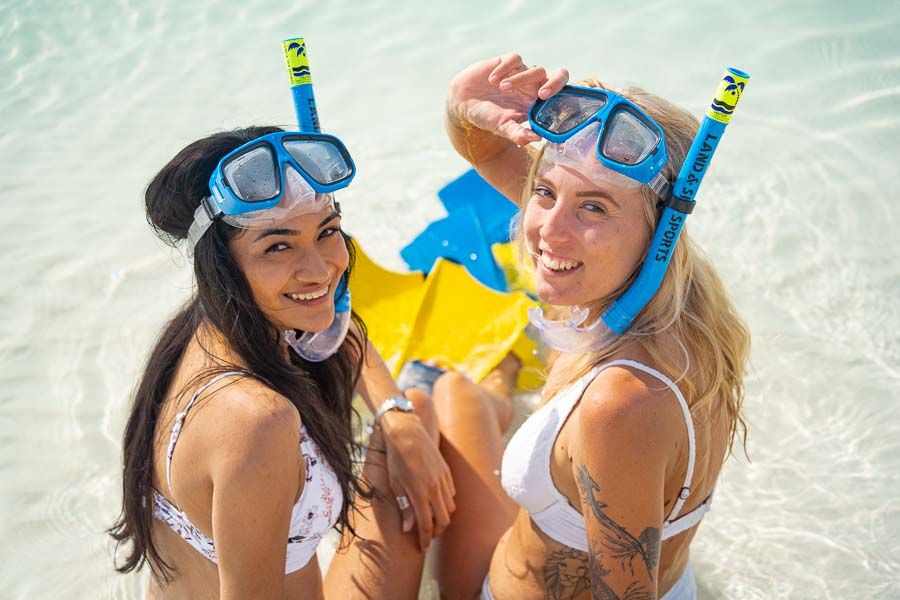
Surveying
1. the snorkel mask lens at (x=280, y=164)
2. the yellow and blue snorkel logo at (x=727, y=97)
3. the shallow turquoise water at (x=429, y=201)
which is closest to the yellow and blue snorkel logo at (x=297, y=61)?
the snorkel mask lens at (x=280, y=164)

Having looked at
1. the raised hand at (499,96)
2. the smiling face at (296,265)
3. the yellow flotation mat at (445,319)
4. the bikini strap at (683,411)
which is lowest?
the yellow flotation mat at (445,319)

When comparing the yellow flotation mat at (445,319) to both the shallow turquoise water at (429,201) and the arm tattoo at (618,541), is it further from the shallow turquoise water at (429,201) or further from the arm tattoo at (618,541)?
the arm tattoo at (618,541)

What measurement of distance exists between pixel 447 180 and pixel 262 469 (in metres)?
3.63

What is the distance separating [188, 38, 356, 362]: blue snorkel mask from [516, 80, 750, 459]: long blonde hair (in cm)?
62

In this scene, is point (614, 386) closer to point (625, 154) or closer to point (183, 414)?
point (625, 154)

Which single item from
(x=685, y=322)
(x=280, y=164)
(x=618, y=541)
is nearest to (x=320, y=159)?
(x=280, y=164)

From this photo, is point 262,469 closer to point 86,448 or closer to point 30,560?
point 30,560

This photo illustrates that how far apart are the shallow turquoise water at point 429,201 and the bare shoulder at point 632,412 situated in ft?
5.22

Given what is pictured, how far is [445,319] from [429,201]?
4.36ft

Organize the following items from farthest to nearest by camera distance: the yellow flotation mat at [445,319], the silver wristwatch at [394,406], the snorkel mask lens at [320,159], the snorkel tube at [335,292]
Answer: the yellow flotation mat at [445,319] → the silver wristwatch at [394,406] → the snorkel tube at [335,292] → the snorkel mask lens at [320,159]

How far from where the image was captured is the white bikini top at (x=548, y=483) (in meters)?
2.40

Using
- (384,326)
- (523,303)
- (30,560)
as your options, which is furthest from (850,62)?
(30,560)

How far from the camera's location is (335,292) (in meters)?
2.80

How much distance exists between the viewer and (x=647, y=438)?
83.0 inches
